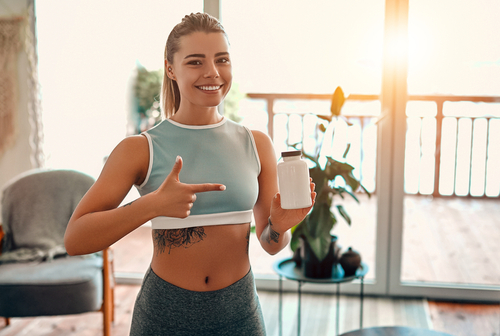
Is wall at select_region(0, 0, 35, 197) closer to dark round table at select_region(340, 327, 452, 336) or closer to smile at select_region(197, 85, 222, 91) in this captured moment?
Result: smile at select_region(197, 85, 222, 91)

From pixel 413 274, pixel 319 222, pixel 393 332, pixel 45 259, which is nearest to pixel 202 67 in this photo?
pixel 393 332

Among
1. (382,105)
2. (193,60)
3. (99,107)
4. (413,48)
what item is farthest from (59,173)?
(413,48)

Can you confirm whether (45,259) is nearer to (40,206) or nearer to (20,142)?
(40,206)

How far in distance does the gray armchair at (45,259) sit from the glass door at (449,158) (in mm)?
1820

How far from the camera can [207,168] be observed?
3.42 feet

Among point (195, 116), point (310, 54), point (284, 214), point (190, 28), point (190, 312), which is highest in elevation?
point (310, 54)

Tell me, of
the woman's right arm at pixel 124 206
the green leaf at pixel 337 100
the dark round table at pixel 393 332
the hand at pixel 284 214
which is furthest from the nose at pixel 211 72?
the green leaf at pixel 337 100

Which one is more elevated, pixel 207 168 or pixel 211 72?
pixel 211 72

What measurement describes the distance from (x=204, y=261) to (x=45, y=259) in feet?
4.98

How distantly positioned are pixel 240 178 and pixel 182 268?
0.27 meters

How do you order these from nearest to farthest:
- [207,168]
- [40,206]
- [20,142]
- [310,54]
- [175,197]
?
[175,197] → [207,168] → [40,206] → [310,54] → [20,142]

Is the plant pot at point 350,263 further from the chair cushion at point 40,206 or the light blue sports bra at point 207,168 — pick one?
the chair cushion at point 40,206

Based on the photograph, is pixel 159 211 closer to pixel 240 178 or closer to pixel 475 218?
pixel 240 178

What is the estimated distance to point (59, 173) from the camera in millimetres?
2461
